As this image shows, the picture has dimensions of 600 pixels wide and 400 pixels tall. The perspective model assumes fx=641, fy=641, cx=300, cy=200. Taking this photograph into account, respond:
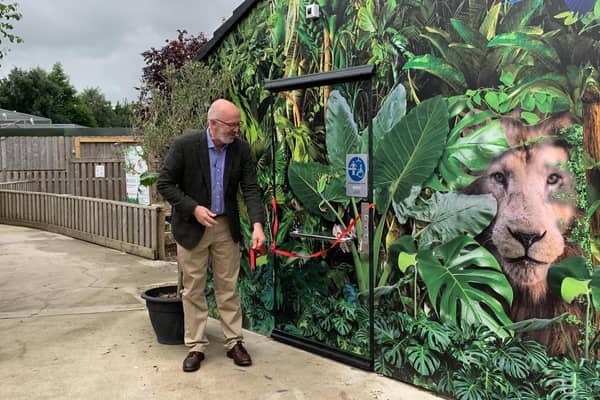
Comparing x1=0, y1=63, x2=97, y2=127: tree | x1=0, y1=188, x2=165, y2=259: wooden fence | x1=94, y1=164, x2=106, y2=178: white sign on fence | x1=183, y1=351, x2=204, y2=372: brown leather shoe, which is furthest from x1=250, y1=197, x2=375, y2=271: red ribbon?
x1=0, y1=63, x2=97, y2=127: tree

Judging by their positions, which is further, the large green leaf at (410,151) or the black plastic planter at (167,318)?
the black plastic planter at (167,318)

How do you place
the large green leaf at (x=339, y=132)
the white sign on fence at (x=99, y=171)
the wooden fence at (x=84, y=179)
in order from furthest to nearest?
the white sign on fence at (x=99, y=171)
the wooden fence at (x=84, y=179)
the large green leaf at (x=339, y=132)

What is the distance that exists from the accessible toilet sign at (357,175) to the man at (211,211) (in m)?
→ 0.75

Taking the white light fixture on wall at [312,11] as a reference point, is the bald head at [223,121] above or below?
below

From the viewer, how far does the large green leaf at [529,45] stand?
3.41m

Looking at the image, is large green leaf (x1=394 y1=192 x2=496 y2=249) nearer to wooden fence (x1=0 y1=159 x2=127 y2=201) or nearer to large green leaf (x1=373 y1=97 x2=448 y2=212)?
large green leaf (x1=373 y1=97 x2=448 y2=212)

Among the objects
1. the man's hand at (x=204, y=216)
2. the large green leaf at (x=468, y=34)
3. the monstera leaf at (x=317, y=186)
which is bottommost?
the man's hand at (x=204, y=216)

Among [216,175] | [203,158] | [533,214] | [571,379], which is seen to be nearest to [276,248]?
[216,175]

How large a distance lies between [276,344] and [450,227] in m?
2.04

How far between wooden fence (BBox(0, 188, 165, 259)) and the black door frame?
494 cm

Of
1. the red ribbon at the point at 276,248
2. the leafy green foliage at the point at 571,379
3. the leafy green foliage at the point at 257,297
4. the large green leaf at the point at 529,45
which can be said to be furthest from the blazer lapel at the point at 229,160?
the leafy green foliage at the point at 571,379

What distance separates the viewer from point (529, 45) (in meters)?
3.49

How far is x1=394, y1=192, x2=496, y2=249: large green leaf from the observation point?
3.82 m

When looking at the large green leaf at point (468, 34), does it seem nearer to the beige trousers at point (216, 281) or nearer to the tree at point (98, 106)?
the beige trousers at point (216, 281)
